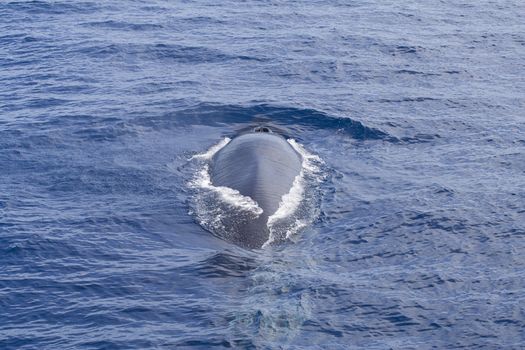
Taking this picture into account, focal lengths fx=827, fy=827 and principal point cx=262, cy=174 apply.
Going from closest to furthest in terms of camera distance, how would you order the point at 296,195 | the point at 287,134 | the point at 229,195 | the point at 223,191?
1. the point at 229,195
2. the point at 223,191
3. the point at 296,195
4. the point at 287,134

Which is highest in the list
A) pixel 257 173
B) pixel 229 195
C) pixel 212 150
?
pixel 257 173

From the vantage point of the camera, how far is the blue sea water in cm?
3731

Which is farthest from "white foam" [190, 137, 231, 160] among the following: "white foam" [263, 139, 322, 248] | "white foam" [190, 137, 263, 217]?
"white foam" [263, 139, 322, 248]

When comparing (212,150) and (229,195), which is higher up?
(229,195)

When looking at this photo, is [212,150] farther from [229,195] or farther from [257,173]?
[229,195]

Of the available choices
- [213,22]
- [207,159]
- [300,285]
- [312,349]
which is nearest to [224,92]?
[207,159]

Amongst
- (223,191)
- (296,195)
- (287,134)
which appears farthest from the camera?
(287,134)

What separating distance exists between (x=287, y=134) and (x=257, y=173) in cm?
1138

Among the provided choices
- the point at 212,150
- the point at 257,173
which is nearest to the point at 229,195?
the point at 257,173

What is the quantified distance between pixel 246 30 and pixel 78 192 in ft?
122

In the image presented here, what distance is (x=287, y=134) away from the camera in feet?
197

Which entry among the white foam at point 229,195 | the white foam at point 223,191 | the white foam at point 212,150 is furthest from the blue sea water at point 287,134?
the white foam at point 229,195

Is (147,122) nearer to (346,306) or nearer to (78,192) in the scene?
(78,192)

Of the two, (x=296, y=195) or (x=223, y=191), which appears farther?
(x=296, y=195)
